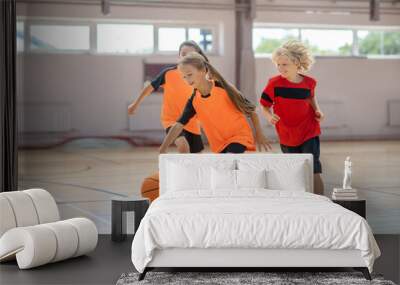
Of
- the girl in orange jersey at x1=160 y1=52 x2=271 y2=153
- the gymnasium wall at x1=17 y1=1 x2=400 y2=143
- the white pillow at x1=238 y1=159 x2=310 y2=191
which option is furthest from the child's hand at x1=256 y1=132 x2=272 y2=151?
the gymnasium wall at x1=17 y1=1 x2=400 y2=143

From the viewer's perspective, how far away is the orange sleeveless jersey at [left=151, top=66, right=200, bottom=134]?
7.38m

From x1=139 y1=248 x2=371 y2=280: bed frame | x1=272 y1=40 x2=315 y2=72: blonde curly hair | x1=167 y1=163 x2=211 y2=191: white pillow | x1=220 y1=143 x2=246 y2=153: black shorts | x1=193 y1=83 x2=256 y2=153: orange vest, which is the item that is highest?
x1=272 y1=40 x2=315 y2=72: blonde curly hair

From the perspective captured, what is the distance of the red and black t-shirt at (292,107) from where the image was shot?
24.0 ft

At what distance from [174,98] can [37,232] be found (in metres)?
2.31

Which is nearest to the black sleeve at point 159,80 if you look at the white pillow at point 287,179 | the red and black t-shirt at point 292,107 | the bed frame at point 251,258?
the red and black t-shirt at point 292,107

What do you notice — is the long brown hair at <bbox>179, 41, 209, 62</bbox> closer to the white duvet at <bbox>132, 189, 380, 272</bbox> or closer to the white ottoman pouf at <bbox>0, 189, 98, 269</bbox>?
the white ottoman pouf at <bbox>0, 189, 98, 269</bbox>

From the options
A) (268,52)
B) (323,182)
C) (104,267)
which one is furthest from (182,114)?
(104,267)

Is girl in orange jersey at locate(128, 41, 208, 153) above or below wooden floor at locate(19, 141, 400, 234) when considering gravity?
above

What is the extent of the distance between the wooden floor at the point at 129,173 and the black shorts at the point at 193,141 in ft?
1.15

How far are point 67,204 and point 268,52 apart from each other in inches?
101

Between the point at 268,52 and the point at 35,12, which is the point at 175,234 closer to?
the point at 268,52

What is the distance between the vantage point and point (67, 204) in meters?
7.83

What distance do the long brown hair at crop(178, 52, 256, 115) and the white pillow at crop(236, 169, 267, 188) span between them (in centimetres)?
99

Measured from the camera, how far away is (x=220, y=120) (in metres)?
7.36
